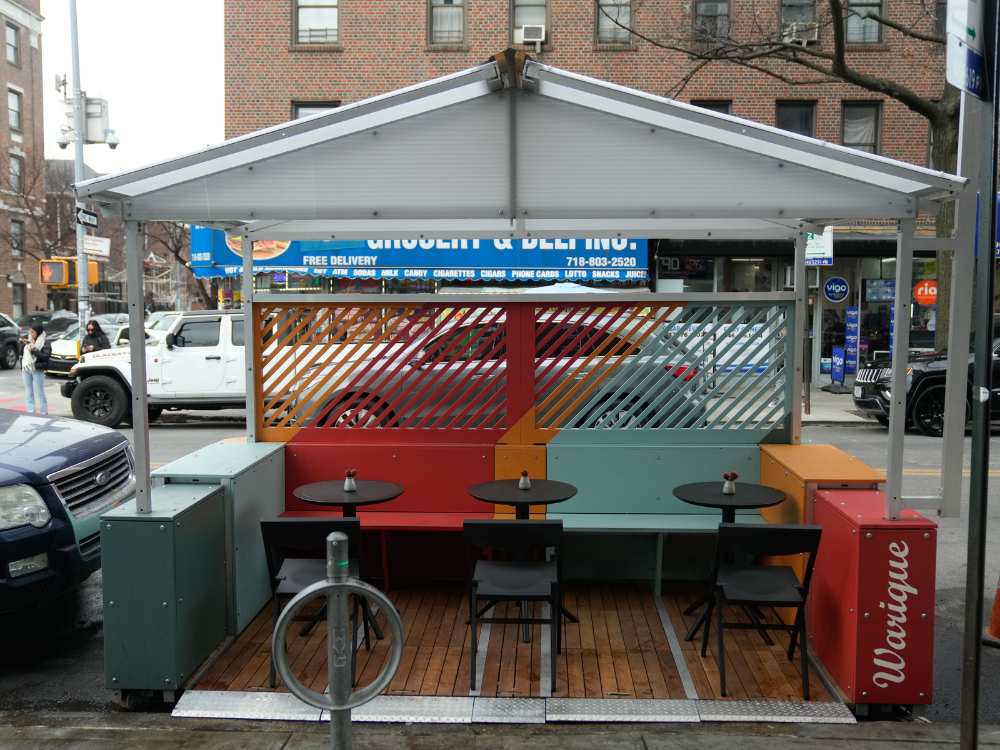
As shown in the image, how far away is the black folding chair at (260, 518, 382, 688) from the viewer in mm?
4156

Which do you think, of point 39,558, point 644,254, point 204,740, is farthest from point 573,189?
point 644,254

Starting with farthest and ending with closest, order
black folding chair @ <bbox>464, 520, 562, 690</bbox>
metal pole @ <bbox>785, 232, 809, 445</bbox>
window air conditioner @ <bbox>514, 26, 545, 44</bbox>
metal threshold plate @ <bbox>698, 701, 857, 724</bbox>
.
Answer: window air conditioner @ <bbox>514, 26, 545, 44</bbox>, metal pole @ <bbox>785, 232, 809, 445</bbox>, black folding chair @ <bbox>464, 520, 562, 690</bbox>, metal threshold plate @ <bbox>698, 701, 857, 724</bbox>

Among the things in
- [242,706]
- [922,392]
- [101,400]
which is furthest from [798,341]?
[101,400]

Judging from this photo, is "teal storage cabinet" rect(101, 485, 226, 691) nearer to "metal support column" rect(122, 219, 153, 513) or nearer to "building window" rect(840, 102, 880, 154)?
"metal support column" rect(122, 219, 153, 513)

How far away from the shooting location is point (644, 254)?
17.4m

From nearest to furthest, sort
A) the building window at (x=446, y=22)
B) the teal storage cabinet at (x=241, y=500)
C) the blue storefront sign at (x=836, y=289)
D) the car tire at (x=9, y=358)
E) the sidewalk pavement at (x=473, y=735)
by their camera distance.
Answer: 1. the sidewalk pavement at (x=473, y=735)
2. the teal storage cabinet at (x=241, y=500)
3. the blue storefront sign at (x=836, y=289)
4. the building window at (x=446, y=22)
5. the car tire at (x=9, y=358)

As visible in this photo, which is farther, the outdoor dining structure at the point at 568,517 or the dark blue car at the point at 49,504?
the dark blue car at the point at 49,504

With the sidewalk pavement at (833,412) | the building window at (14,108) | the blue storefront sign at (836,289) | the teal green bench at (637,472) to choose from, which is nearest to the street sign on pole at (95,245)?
the sidewalk pavement at (833,412)

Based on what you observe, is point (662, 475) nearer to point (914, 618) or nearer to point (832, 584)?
point (832, 584)

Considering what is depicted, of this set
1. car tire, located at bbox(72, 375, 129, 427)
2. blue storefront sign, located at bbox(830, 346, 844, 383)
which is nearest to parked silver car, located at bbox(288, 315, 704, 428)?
car tire, located at bbox(72, 375, 129, 427)

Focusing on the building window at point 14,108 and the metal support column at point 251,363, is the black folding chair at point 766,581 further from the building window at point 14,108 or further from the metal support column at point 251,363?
the building window at point 14,108

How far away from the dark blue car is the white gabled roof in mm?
1810

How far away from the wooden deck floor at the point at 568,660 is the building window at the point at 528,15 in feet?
52.1

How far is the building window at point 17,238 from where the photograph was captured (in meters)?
40.6
